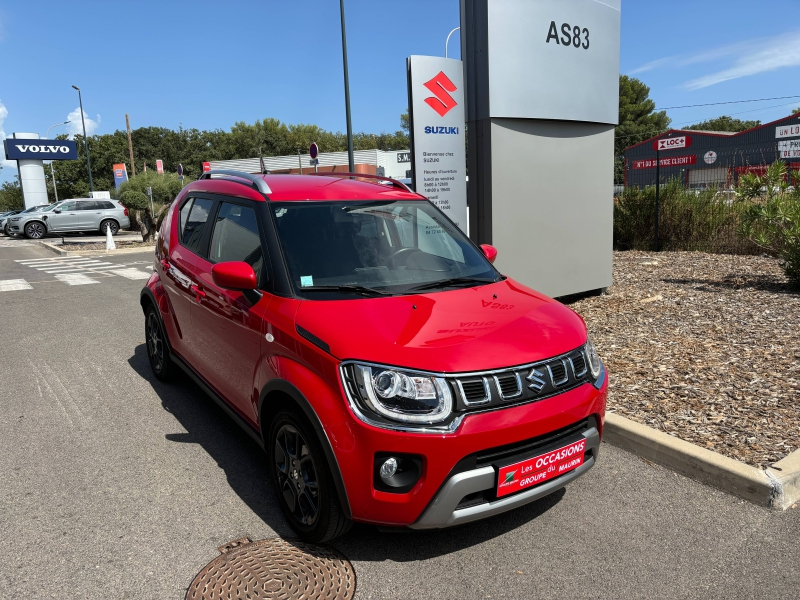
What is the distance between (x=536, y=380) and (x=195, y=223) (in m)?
3.11

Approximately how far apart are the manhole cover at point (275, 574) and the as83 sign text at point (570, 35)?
6.74 m

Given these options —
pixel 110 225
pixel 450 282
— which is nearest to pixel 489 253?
pixel 450 282

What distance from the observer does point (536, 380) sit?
2.86 metres

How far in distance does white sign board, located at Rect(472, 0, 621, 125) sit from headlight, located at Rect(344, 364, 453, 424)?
5.28 m

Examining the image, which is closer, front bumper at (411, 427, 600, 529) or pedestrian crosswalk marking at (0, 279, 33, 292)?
front bumper at (411, 427, 600, 529)

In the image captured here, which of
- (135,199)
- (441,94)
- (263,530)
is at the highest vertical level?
(441,94)

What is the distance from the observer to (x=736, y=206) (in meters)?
12.5

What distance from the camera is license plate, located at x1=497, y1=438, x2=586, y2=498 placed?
9.07ft

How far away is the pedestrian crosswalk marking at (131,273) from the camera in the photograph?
13887 millimetres

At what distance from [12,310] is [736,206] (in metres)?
13.4

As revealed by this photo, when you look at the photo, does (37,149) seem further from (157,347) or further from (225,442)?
(225,442)

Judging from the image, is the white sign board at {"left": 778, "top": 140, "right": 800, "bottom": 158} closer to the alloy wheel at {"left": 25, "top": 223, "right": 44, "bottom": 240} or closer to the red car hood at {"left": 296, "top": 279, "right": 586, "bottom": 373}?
the red car hood at {"left": 296, "top": 279, "right": 586, "bottom": 373}

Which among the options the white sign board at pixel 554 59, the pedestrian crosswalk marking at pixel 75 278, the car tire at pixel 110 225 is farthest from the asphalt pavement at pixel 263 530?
the car tire at pixel 110 225

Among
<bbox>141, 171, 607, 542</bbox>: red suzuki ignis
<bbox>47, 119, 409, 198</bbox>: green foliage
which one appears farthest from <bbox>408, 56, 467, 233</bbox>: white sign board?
<bbox>47, 119, 409, 198</bbox>: green foliage
